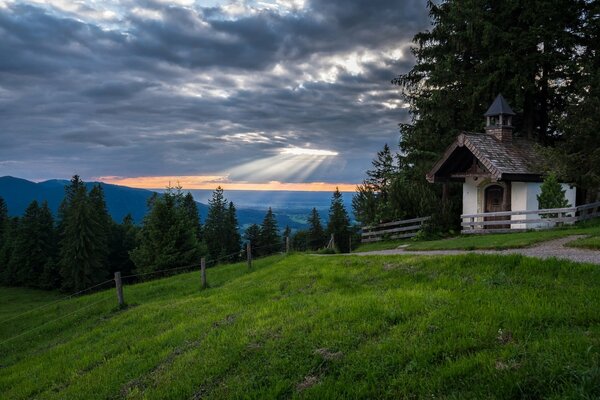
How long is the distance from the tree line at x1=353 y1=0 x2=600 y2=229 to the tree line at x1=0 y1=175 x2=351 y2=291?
21.0m

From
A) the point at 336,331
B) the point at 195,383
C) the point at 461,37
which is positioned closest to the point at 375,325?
the point at 336,331

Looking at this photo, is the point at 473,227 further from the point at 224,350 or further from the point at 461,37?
the point at 224,350

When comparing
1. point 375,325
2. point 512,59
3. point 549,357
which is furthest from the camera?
point 512,59

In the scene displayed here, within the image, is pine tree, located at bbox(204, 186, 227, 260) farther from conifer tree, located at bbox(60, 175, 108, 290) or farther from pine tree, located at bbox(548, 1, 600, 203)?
pine tree, located at bbox(548, 1, 600, 203)

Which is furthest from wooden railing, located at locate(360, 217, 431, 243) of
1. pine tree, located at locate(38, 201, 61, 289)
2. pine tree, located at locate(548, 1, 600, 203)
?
pine tree, located at locate(38, 201, 61, 289)

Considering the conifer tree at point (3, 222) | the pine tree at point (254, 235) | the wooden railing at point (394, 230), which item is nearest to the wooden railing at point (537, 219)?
the wooden railing at point (394, 230)

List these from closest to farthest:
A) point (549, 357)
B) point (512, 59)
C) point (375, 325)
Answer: point (549, 357) < point (375, 325) < point (512, 59)

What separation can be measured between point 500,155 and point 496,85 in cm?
978

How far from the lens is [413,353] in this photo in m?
6.24

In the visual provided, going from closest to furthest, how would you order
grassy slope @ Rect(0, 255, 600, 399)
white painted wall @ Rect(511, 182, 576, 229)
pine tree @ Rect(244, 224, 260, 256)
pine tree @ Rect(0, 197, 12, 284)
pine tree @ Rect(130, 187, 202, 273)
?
grassy slope @ Rect(0, 255, 600, 399), white painted wall @ Rect(511, 182, 576, 229), pine tree @ Rect(130, 187, 202, 273), pine tree @ Rect(0, 197, 12, 284), pine tree @ Rect(244, 224, 260, 256)

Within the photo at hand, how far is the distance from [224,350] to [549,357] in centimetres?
544

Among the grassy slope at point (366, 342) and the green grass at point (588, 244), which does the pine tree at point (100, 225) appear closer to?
the grassy slope at point (366, 342)

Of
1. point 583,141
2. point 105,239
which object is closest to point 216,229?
point 105,239

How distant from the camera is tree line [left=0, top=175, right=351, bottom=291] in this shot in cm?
4438
